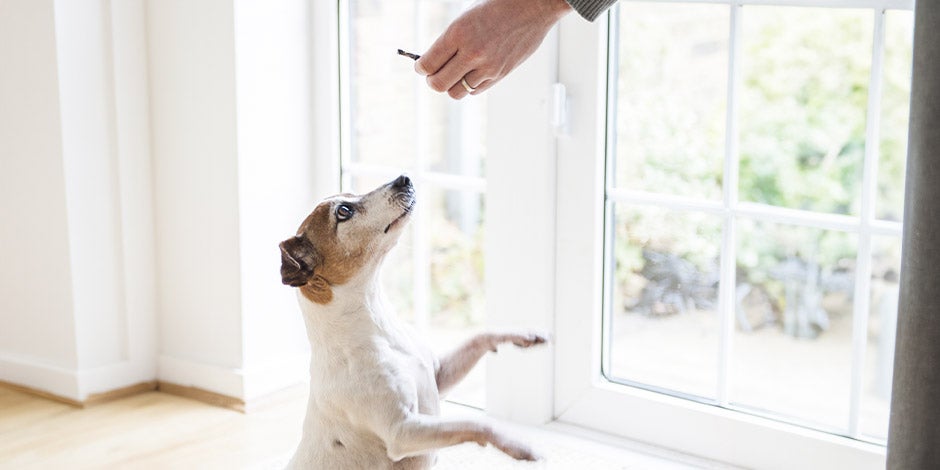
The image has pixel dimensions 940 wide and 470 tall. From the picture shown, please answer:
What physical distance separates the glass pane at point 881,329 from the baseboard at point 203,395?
1690 millimetres

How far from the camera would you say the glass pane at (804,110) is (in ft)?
10.2

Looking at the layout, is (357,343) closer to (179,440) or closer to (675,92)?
(179,440)

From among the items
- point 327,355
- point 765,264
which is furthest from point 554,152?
point 765,264

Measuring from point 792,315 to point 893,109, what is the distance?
666 mm

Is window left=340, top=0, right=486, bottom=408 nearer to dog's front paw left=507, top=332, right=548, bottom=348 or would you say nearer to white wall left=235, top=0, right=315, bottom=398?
white wall left=235, top=0, right=315, bottom=398

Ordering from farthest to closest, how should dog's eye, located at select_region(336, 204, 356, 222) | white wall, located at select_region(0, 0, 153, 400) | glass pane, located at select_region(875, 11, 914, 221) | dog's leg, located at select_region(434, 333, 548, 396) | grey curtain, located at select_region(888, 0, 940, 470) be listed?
glass pane, located at select_region(875, 11, 914, 221), white wall, located at select_region(0, 0, 153, 400), dog's leg, located at select_region(434, 333, 548, 396), dog's eye, located at select_region(336, 204, 356, 222), grey curtain, located at select_region(888, 0, 940, 470)

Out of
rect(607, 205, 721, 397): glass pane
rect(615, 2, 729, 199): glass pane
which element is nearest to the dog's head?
rect(607, 205, 721, 397): glass pane

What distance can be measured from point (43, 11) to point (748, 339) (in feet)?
7.10

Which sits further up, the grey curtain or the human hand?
the human hand

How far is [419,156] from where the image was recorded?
6.84ft

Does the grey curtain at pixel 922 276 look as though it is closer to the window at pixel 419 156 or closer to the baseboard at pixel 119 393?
the window at pixel 419 156

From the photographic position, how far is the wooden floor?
1800 mm

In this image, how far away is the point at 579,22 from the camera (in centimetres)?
179

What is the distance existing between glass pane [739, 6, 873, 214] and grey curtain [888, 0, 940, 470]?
6.44 ft
